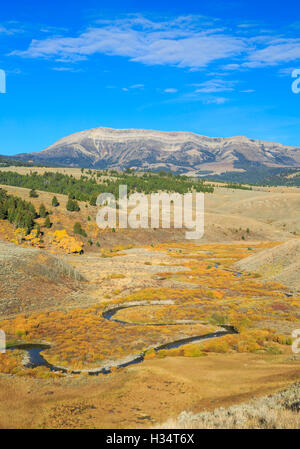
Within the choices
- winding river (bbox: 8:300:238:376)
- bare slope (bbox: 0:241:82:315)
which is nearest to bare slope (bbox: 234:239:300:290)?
winding river (bbox: 8:300:238:376)

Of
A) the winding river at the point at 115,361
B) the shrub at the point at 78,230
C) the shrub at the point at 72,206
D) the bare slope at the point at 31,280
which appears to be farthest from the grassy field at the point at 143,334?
the shrub at the point at 72,206

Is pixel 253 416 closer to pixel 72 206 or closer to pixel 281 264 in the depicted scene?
pixel 281 264

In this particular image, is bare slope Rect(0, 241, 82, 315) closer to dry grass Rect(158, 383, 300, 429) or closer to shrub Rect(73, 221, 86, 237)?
dry grass Rect(158, 383, 300, 429)

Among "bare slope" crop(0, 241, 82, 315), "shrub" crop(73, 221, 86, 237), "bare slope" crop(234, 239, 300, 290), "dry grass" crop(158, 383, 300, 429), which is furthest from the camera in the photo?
"shrub" crop(73, 221, 86, 237)

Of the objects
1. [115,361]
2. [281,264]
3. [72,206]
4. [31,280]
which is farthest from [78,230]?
[115,361]

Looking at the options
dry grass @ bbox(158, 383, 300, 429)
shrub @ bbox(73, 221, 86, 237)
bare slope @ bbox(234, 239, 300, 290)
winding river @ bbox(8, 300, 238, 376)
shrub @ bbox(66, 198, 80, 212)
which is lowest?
winding river @ bbox(8, 300, 238, 376)
